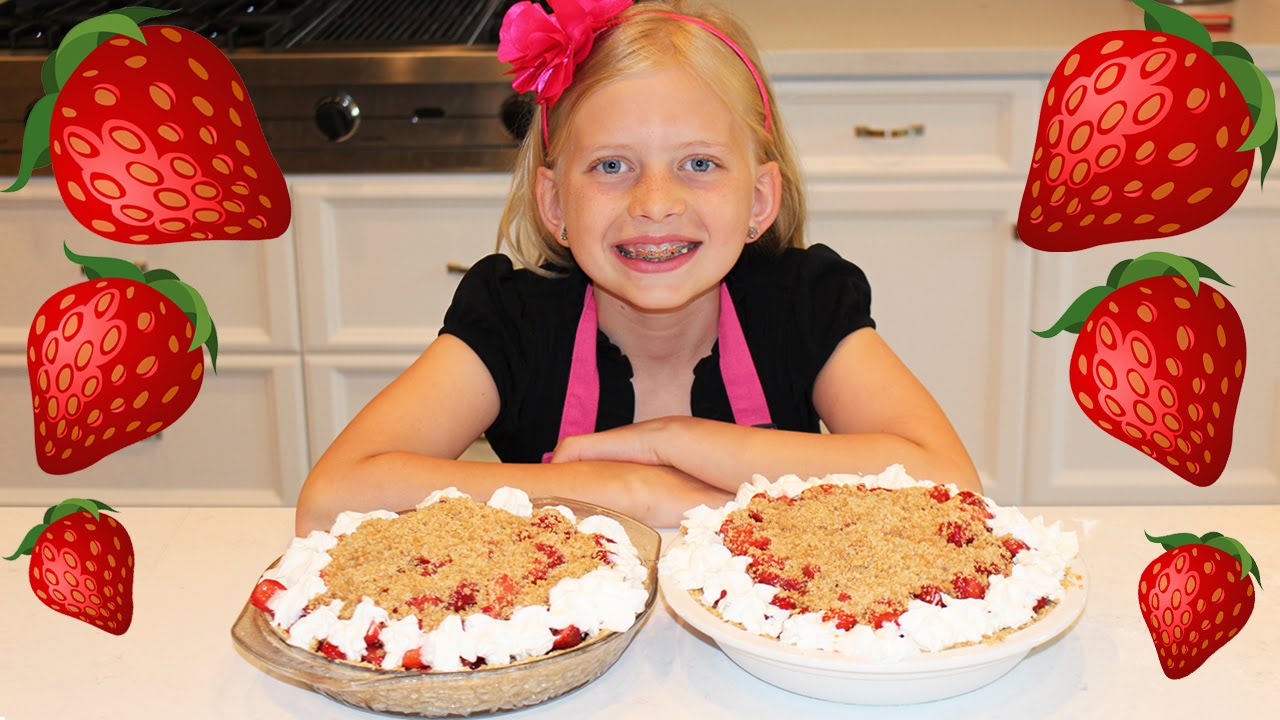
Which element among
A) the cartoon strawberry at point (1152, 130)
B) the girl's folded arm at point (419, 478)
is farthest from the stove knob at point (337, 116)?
the cartoon strawberry at point (1152, 130)

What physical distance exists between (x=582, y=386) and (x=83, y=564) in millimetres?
880

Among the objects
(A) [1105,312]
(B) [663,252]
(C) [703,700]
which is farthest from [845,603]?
(B) [663,252]

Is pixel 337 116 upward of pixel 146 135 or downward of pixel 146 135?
downward

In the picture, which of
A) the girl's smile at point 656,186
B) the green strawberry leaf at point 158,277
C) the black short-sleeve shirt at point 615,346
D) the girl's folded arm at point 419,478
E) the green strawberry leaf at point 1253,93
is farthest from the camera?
the black short-sleeve shirt at point 615,346

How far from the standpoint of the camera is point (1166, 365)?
0.54 metres

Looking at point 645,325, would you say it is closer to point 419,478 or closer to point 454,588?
point 419,478

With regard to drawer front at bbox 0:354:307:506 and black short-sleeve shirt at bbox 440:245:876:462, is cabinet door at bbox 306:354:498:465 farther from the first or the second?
black short-sleeve shirt at bbox 440:245:876:462

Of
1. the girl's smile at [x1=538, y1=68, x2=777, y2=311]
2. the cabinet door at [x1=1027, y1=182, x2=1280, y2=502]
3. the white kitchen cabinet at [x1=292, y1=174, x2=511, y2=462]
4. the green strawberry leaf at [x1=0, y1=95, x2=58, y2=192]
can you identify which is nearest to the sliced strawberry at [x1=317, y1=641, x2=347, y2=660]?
the green strawberry leaf at [x1=0, y1=95, x2=58, y2=192]

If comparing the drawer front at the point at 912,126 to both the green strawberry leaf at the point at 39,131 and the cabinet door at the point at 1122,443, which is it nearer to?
the cabinet door at the point at 1122,443

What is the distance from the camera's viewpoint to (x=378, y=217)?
2.18 meters

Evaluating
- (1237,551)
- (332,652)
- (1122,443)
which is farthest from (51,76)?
(1122,443)

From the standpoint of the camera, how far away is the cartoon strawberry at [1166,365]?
0.54 metres

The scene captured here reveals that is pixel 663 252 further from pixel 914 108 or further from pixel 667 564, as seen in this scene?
pixel 914 108

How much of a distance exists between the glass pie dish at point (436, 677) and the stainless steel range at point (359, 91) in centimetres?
142
